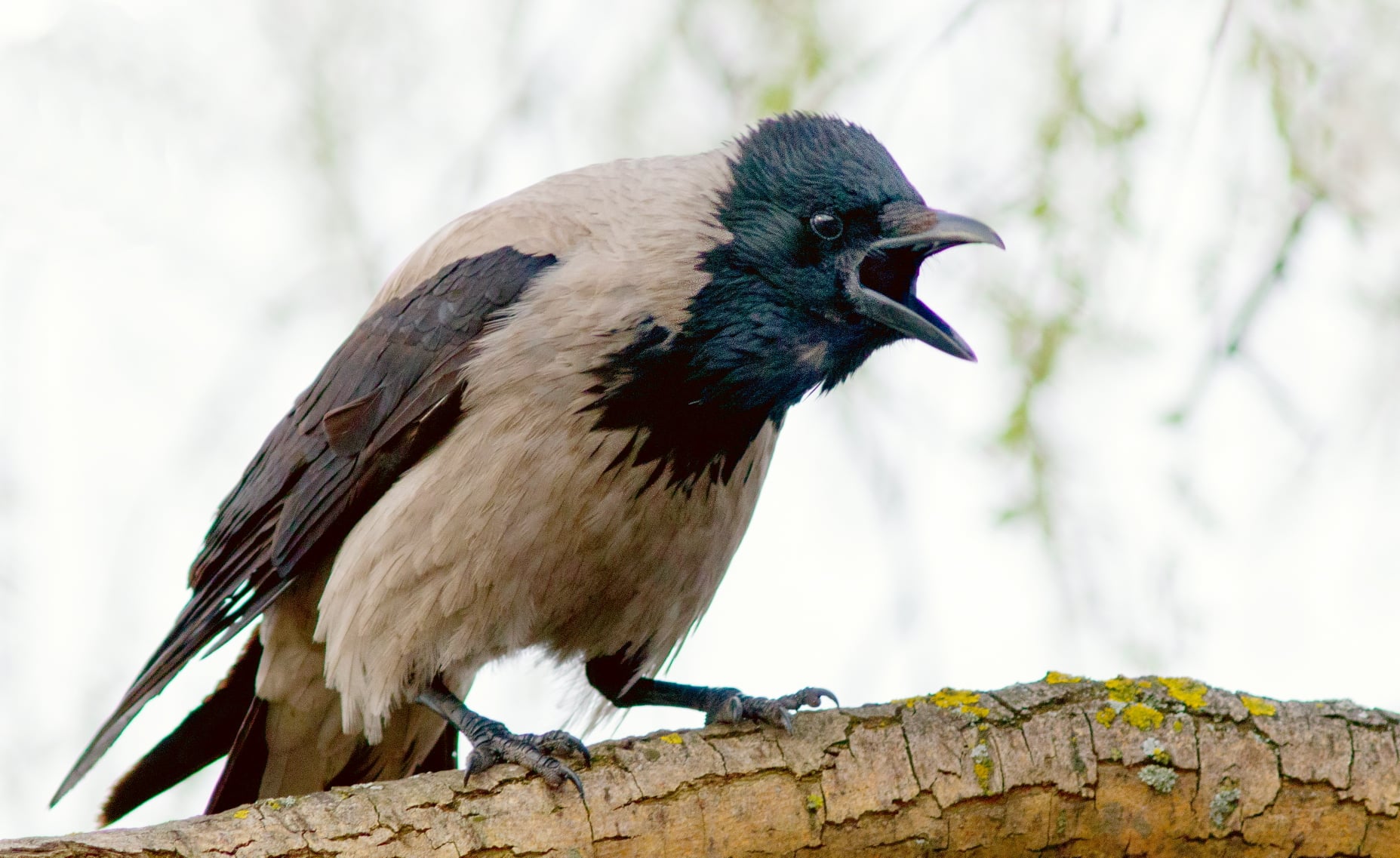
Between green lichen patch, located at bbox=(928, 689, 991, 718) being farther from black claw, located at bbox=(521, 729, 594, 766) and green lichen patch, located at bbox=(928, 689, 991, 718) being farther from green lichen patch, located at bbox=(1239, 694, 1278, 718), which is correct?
black claw, located at bbox=(521, 729, 594, 766)

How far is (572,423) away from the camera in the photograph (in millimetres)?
3668

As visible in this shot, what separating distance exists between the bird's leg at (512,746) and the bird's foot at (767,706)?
45 centimetres

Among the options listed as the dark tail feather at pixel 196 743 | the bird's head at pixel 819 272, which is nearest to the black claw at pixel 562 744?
the bird's head at pixel 819 272

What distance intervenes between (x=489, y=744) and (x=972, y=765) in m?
1.12

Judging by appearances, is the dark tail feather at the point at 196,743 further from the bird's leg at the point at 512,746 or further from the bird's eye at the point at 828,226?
the bird's eye at the point at 828,226

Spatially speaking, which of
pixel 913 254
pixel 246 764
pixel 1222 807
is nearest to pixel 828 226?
pixel 913 254

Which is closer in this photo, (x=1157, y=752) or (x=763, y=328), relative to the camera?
(x=1157, y=752)

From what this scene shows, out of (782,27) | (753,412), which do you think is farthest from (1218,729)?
(782,27)

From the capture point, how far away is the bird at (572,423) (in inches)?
144

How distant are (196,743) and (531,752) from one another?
1.72 m

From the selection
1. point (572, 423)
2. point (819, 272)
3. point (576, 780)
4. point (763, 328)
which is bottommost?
point (576, 780)

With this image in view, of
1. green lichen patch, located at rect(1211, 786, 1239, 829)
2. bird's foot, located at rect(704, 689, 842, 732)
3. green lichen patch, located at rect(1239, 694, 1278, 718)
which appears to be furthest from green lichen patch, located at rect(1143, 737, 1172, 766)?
bird's foot, located at rect(704, 689, 842, 732)

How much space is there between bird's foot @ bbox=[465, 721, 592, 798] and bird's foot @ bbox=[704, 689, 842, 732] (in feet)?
1.44

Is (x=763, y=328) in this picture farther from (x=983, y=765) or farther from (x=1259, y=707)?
(x=1259, y=707)
